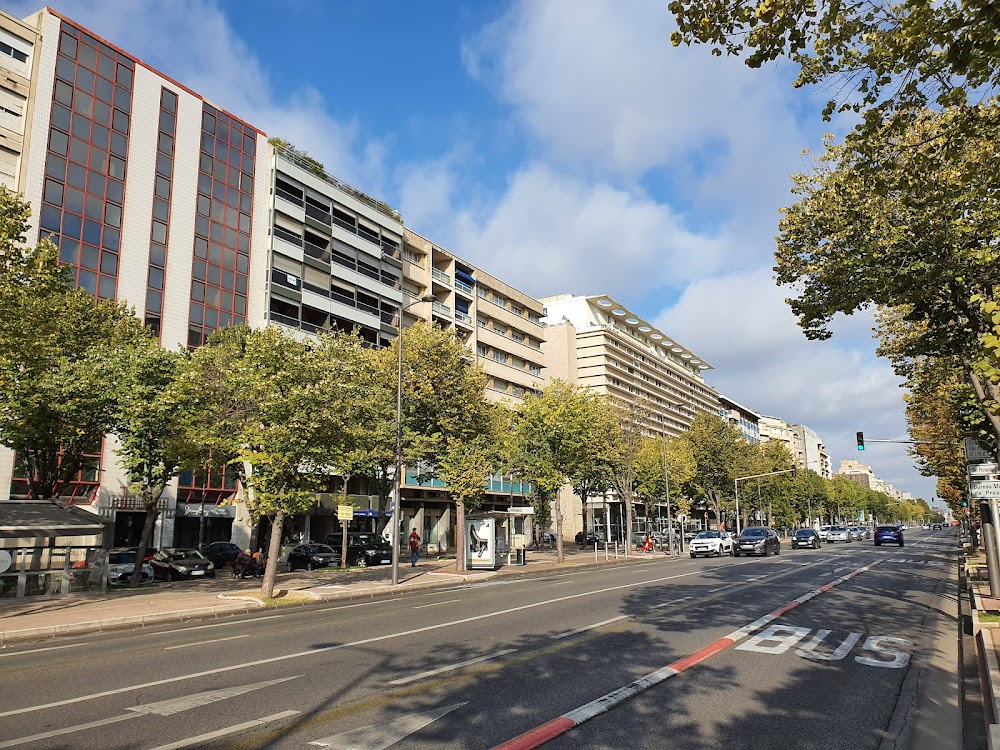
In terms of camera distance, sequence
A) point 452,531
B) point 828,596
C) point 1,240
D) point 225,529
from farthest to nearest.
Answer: point 452,531 → point 225,529 → point 828,596 → point 1,240

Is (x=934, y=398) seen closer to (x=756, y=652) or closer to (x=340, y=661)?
(x=756, y=652)

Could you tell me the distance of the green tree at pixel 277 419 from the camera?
18625 millimetres

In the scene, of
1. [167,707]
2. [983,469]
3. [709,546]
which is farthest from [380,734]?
[709,546]

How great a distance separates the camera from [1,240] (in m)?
15.1

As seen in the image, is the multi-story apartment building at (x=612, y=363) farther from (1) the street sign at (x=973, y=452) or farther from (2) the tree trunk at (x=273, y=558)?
(1) the street sign at (x=973, y=452)

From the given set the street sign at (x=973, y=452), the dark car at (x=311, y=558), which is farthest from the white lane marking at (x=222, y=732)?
the dark car at (x=311, y=558)

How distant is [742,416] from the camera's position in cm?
15350

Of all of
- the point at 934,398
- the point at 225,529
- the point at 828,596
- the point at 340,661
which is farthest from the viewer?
the point at 225,529

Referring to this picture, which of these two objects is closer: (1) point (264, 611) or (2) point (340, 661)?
(2) point (340, 661)

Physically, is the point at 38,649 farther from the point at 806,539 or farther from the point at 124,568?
the point at 806,539

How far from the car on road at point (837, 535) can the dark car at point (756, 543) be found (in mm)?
30577

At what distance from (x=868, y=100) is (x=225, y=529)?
4088 cm

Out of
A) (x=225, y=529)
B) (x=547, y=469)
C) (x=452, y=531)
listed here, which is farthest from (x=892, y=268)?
(x=452, y=531)

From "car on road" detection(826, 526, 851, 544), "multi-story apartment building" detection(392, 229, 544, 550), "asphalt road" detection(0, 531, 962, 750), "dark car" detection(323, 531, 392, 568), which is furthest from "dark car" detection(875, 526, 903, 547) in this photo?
"asphalt road" detection(0, 531, 962, 750)
